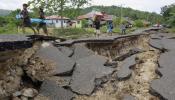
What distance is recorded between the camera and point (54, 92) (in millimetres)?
7484

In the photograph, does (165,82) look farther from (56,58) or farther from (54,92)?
(56,58)

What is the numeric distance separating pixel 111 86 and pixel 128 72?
124cm

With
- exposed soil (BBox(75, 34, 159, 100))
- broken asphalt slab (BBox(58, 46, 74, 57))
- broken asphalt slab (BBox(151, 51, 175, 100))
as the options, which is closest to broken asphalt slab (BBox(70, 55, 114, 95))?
exposed soil (BBox(75, 34, 159, 100))

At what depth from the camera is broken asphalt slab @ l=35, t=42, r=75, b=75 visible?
8.82 m

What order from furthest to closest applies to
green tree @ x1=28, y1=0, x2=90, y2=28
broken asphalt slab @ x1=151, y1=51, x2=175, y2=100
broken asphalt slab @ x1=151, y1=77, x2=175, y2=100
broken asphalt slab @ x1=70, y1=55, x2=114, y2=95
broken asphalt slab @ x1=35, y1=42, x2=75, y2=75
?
green tree @ x1=28, y1=0, x2=90, y2=28 → broken asphalt slab @ x1=35, y1=42, x2=75, y2=75 → broken asphalt slab @ x1=70, y1=55, x2=114, y2=95 → broken asphalt slab @ x1=151, y1=51, x2=175, y2=100 → broken asphalt slab @ x1=151, y1=77, x2=175, y2=100

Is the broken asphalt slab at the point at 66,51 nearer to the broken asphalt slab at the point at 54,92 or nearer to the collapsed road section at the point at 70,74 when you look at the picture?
the collapsed road section at the point at 70,74

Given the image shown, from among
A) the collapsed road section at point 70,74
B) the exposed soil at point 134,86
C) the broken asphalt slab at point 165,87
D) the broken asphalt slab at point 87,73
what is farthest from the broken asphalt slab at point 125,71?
the broken asphalt slab at point 165,87

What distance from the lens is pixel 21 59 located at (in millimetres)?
7824

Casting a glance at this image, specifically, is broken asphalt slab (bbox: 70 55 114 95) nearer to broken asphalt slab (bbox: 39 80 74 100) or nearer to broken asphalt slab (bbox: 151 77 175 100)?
broken asphalt slab (bbox: 39 80 74 100)

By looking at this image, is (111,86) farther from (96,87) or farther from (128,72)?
(128,72)

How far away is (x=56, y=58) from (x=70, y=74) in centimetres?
103

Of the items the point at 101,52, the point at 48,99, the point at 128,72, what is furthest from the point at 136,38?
the point at 48,99

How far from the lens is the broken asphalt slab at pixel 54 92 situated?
24.0ft

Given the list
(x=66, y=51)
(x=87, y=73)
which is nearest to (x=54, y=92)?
(x=87, y=73)
